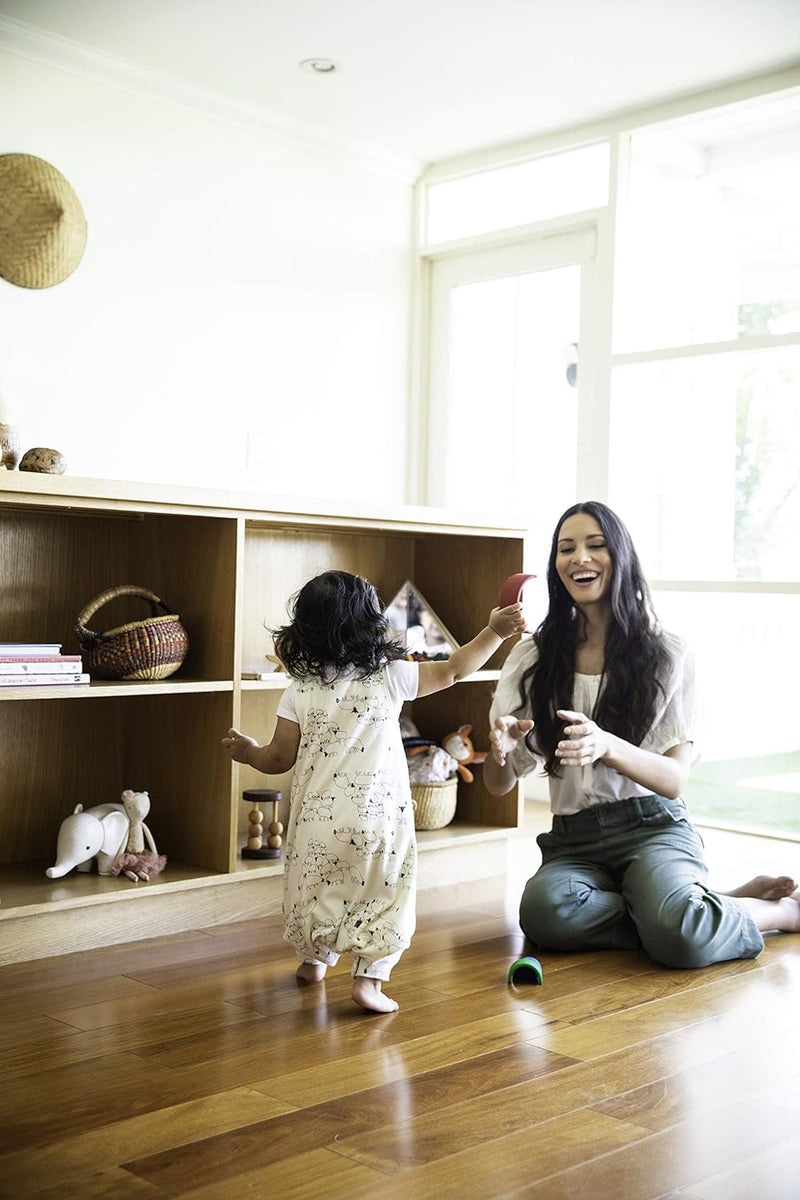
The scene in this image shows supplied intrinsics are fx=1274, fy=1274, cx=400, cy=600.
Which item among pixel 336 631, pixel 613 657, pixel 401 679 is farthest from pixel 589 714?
pixel 336 631

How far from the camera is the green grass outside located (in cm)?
439

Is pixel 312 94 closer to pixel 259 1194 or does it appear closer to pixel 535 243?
pixel 535 243

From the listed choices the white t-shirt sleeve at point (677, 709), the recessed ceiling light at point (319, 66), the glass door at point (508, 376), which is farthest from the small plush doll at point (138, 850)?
the recessed ceiling light at point (319, 66)

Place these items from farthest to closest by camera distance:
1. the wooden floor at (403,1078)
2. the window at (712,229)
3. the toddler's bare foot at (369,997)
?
the window at (712,229), the toddler's bare foot at (369,997), the wooden floor at (403,1078)

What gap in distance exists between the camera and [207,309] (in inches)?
157

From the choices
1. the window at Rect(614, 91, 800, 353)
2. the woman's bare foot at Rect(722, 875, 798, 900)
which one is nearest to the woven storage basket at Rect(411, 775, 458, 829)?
the woman's bare foot at Rect(722, 875, 798, 900)

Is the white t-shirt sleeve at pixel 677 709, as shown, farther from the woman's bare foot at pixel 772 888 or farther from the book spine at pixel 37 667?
the book spine at pixel 37 667

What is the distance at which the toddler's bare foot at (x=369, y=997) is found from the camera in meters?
2.04

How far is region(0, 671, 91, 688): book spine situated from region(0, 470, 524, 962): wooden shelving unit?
1.1 inches

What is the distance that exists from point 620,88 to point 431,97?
574 mm

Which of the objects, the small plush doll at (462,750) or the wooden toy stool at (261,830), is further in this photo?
the small plush doll at (462,750)

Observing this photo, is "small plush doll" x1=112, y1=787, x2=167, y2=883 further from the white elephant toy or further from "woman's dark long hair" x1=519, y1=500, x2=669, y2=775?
"woman's dark long hair" x1=519, y1=500, x2=669, y2=775

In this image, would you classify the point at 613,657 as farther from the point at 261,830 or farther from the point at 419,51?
the point at 419,51

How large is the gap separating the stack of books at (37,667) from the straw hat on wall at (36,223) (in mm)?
1535
